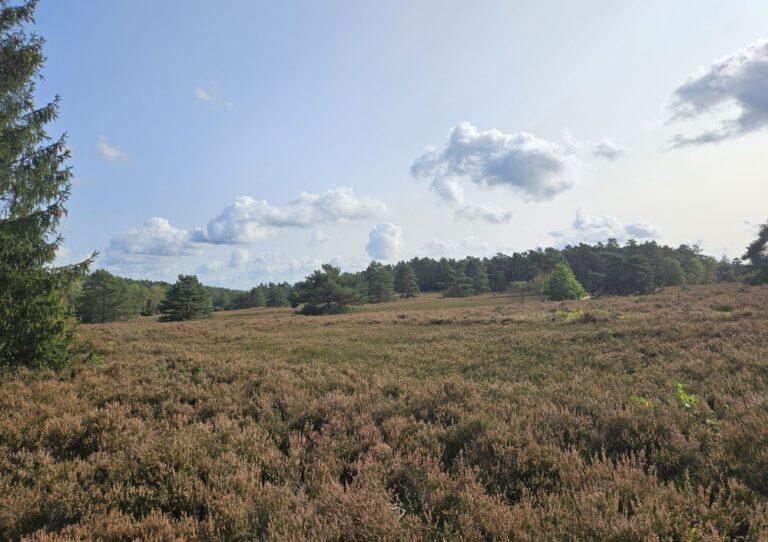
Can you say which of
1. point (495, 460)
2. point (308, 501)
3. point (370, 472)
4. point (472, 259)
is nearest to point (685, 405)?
point (495, 460)

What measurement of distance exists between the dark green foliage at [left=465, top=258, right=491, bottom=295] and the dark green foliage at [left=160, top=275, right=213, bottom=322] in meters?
68.7

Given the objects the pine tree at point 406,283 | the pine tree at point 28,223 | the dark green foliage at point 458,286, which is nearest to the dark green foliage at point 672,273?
the dark green foliage at point 458,286

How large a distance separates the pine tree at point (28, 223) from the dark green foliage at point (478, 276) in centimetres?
9679

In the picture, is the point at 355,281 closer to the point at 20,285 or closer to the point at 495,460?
the point at 20,285

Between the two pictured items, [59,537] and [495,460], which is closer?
[59,537]

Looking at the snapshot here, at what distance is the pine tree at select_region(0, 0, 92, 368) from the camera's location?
895cm

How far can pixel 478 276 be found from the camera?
106 meters

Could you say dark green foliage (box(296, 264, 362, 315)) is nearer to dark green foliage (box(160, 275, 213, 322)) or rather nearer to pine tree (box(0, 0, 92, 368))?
dark green foliage (box(160, 275, 213, 322))

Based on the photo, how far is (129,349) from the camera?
1473 cm

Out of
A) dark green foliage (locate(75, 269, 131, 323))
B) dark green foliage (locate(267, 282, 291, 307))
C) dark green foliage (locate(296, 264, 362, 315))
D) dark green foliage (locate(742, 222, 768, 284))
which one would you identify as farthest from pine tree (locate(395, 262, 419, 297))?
dark green foliage (locate(742, 222, 768, 284))

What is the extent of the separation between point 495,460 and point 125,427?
5.61 m

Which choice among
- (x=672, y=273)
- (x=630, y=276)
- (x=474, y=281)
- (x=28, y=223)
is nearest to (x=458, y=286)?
(x=474, y=281)

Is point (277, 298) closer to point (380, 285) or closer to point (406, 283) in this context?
point (380, 285)

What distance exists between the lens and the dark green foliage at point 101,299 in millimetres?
65319
